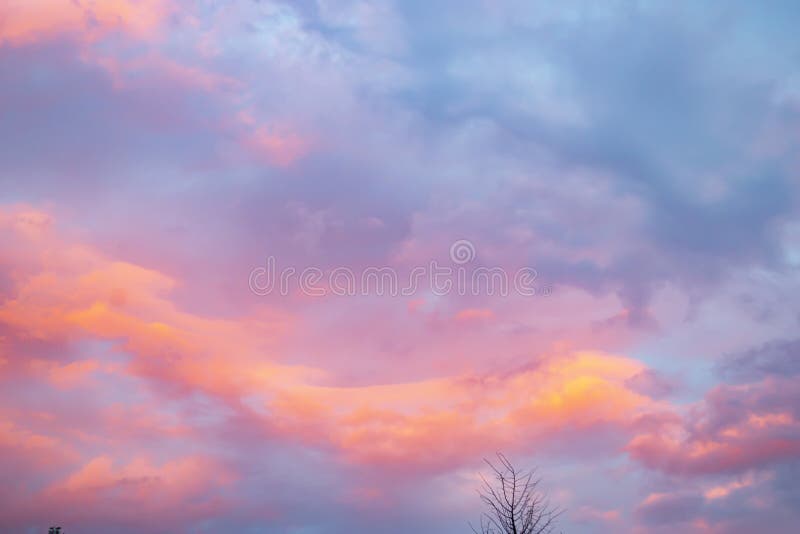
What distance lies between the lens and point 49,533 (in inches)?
3501

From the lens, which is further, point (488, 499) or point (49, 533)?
point (49, 533)

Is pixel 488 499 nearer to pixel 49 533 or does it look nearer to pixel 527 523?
pixel 527 523

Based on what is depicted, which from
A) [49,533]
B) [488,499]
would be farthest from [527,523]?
[49,533]

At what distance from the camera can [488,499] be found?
27.4 metres

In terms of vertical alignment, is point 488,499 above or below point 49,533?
below

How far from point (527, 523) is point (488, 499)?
164 cm

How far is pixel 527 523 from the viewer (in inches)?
1053

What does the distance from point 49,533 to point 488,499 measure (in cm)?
8056

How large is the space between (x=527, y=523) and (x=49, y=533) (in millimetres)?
81614

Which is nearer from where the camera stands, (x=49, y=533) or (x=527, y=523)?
(x=527, y=523)
